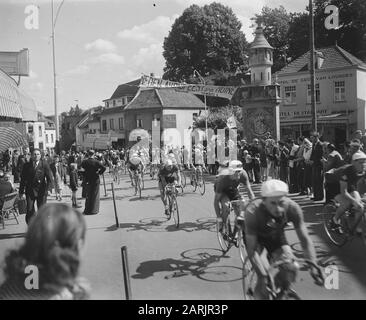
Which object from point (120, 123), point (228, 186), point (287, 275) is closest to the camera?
point (287, 275)

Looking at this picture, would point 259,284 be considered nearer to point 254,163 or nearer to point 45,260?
point 45,260

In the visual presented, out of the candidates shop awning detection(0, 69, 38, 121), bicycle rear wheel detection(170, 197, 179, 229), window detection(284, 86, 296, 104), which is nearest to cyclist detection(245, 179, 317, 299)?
bicycle rear wheel detection(170, 197, 179, 229)

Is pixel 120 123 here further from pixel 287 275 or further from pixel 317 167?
pixel 287 275

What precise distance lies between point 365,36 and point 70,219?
34077 millimetres

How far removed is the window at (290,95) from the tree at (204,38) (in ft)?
31.7

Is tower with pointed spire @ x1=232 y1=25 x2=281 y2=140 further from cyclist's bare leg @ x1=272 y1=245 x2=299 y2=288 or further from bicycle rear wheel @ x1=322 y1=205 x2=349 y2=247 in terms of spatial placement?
cyclist's bare leg @ x1=272 y1=245 x2=299 y2=288

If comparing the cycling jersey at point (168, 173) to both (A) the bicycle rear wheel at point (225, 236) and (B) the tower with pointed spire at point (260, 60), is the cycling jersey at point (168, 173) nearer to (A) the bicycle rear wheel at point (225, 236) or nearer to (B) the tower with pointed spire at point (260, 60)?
(A) the bicycle rear wheel at point (225, 236)

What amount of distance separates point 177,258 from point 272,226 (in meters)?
3.22

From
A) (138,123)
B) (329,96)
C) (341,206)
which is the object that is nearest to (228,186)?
(341,206)

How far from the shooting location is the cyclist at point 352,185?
268 inches

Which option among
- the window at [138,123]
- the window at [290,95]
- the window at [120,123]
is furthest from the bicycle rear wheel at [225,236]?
the window at [120,123]

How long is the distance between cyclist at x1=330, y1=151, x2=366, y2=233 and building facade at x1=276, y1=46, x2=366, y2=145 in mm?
23915

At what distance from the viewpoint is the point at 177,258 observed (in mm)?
7285

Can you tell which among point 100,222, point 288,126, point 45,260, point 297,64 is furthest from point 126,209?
point 297,64
